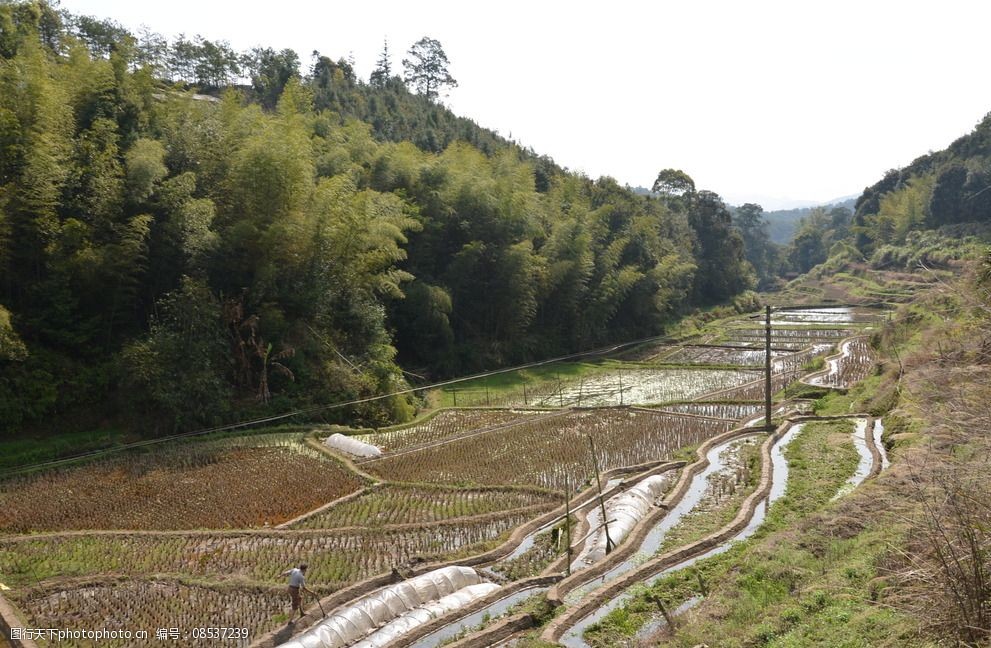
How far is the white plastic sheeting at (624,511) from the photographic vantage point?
1078 centimetres

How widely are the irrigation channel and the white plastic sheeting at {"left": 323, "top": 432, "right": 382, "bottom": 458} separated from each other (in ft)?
1.36

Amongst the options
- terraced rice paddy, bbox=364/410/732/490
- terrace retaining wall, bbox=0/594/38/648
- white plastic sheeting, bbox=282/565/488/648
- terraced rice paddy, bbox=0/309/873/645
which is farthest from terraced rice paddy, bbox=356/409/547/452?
terrace retaining wall, bbox=0/594/38/648

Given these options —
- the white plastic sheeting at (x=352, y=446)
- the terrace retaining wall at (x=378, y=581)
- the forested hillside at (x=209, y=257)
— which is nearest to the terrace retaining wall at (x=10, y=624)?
the terrace retaining wall at (x=378, y=581)

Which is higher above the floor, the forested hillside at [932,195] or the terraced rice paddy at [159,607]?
the forested hillside at [932,195]

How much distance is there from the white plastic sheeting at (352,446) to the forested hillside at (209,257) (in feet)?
7.93

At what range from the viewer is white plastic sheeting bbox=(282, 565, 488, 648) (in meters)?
7.87

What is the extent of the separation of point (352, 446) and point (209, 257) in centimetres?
709

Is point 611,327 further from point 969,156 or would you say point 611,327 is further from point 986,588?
point 969,156

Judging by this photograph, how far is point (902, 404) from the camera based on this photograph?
16.7 meters

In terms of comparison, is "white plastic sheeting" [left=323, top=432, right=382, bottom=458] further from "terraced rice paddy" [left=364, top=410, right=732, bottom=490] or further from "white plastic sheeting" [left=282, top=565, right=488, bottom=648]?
"white plastic sheeting" [left=282, top=565, right=488, bottom=648]

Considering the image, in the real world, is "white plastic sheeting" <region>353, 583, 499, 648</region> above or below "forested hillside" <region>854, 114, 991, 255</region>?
below

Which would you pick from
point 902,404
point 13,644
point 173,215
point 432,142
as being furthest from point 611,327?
point 13,644

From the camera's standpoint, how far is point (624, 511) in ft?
39.8

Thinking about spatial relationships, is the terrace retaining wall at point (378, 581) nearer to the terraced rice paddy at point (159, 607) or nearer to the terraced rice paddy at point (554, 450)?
the terraced rice paddy at point (159, 607)
